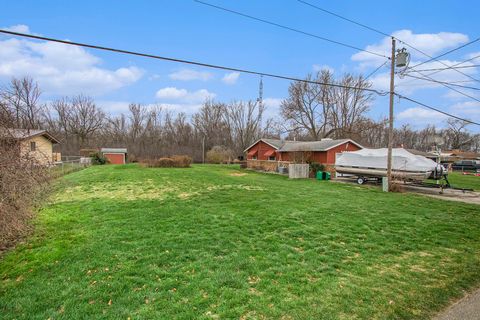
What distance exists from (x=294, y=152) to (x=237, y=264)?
897 inches

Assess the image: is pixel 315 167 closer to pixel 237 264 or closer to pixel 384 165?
pixel 384 165

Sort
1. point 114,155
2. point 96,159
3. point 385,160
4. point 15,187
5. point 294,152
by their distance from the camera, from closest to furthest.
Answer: point 15,187 → point 385,160 → point 294,152 → point 96,159 → point 114,155

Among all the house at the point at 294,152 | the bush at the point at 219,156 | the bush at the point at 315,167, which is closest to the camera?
the bush at the point at 315,167

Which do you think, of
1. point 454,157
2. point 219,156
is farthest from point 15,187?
point 454,157

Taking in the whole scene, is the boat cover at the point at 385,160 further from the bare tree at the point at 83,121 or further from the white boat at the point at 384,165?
the bare tree at the point at 83,121

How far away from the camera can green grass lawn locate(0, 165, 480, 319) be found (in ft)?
11.5

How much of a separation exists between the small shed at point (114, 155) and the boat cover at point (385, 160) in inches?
1209

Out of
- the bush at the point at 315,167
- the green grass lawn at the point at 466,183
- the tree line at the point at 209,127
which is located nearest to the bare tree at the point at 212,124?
the tree line at the point at 209,127

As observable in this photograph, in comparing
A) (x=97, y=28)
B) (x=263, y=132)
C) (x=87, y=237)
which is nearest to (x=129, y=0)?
(x=97, y=28)

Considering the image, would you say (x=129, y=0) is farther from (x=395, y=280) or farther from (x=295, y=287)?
(x=395, y=280)

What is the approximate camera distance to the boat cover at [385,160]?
685 inches

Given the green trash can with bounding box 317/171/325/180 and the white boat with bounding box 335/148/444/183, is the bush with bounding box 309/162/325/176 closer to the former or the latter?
the green trash can with bounding box 317/171/325/180

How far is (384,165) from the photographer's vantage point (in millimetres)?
18938

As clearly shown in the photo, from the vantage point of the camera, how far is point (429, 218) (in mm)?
8844
